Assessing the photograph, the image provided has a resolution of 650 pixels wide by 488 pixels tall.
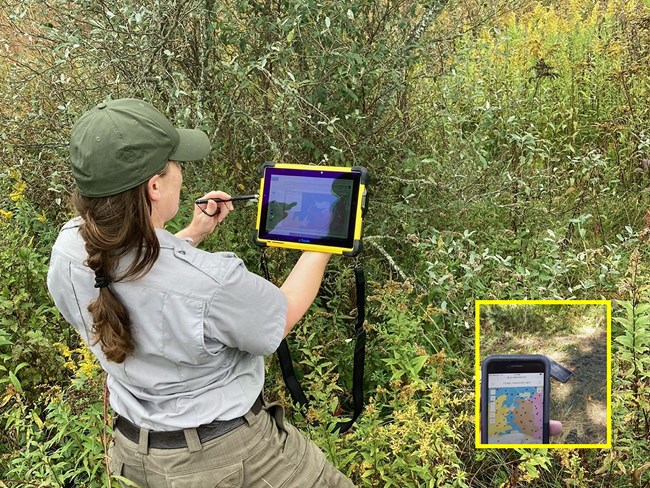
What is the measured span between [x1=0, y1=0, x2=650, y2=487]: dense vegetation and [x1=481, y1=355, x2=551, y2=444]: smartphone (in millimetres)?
207

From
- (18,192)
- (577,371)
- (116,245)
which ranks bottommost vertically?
(577,371)

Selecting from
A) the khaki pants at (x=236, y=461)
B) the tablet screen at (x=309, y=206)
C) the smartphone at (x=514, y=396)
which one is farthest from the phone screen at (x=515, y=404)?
the tablet screen at (x=309, y=206)

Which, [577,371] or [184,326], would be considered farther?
[577,371]

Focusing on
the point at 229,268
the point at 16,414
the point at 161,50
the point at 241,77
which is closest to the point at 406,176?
the point at 241,77

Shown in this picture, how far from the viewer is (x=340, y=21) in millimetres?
2770

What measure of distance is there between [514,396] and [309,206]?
36.4 inches

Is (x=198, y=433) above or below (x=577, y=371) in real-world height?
below

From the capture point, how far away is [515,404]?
6.57ft

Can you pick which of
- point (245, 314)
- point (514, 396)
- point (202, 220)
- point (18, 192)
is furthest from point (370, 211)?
point (18, 192)

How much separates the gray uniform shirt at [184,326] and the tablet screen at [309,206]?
311mm

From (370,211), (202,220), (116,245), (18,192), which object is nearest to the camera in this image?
(116,245)

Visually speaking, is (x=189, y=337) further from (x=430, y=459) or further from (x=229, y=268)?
(x=430, y=459)

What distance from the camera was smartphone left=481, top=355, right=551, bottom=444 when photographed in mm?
2008

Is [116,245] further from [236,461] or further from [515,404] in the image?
[515,404]
